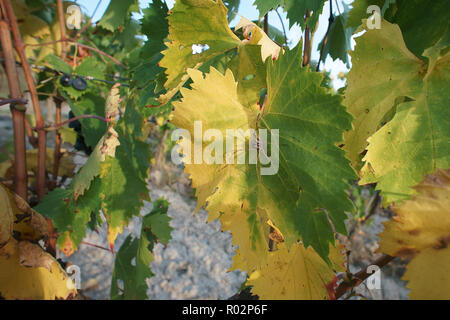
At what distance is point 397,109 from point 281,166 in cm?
14

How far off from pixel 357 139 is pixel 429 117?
0.07 m

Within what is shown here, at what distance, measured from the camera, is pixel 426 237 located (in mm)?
270

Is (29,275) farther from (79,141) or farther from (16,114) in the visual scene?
(79,141)

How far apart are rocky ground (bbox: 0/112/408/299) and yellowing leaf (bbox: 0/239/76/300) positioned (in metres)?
0.62

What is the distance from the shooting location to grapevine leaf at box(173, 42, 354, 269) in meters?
0.29

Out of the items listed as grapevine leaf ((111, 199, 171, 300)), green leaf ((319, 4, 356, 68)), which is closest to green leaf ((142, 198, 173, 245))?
grapevine leaf ((111, 199, 171, 300))

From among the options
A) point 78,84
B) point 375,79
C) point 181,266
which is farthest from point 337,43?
point 181,266

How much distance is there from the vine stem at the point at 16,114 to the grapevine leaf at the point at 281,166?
576 millimetres

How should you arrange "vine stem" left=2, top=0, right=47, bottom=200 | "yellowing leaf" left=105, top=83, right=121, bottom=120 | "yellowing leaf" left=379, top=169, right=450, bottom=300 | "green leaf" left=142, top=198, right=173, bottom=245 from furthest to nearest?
"green leaf" left=142, top=198, right=173, bottom=245, "vine stem" left=2, top=0, right=47, bottom=200, "yellowing leaf" left=105, top=83, right=121, bottom=120, "yellowing leaf" left=379, top=169, right=450, bottom=300

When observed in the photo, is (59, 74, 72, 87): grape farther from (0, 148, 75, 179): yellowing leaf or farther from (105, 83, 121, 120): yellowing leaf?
(105, 83, 121, 120): yellowing leaf

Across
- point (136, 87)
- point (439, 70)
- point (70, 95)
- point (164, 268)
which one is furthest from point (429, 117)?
point (164, 268)

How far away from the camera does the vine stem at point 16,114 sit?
2.29ft

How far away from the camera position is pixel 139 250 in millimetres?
811
